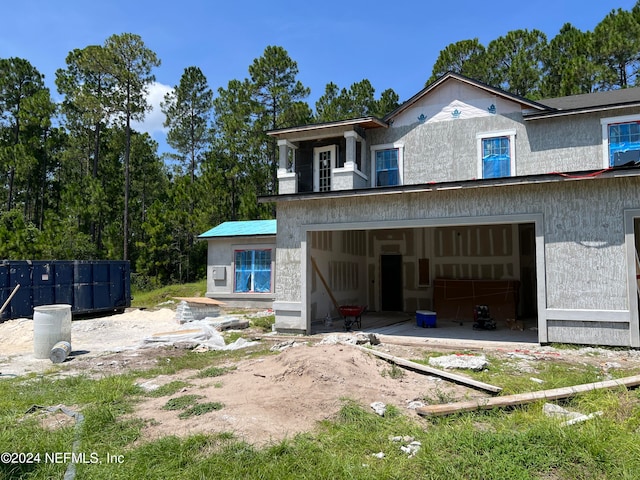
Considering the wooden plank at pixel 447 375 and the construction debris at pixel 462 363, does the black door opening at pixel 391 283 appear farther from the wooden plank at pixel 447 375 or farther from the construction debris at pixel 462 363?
the wooden plank at pixel 447 375

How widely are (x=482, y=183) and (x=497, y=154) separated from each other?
124 inches

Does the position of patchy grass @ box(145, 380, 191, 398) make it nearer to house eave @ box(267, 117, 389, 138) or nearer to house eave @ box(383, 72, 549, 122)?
house eave @ box(267, 117, 389, 138)

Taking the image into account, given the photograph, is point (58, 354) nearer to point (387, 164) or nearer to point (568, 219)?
point (387, 164)

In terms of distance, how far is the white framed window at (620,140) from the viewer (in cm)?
1264

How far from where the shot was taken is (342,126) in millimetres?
14578

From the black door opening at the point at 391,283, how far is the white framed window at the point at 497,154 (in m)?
6.55

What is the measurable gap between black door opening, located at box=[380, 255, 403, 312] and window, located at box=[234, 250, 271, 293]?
5.25 metres

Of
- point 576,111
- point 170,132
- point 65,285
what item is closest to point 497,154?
point 576,111

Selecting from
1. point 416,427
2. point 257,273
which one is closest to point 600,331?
point 416,427

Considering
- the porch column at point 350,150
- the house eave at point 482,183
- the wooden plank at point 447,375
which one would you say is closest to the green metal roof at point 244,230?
the porch column at point 350,150

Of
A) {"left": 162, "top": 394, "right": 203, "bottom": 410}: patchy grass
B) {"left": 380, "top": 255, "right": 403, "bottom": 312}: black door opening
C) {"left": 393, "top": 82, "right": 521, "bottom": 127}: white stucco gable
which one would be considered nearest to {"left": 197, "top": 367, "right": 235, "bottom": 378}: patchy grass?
{"left": 162, "top": 394, "right": 203, "bottom": 410}: patchy grass

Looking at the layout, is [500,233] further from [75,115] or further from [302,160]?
[75,115]

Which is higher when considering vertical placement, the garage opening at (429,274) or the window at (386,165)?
the window at (386,165)

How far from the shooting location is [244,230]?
2303cm
